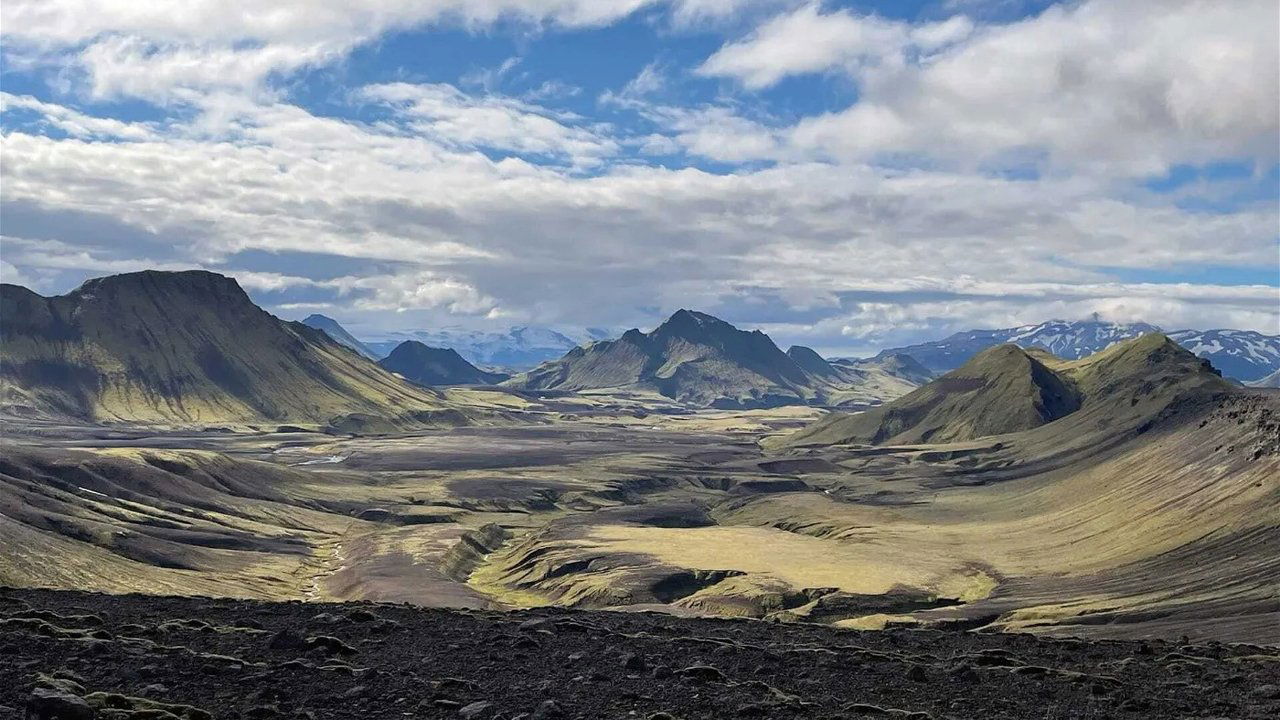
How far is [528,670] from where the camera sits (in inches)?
1499

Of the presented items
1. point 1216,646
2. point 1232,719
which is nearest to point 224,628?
point 1232,719

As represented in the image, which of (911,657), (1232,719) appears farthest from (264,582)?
(1232,719)

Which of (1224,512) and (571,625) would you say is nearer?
(571,625)

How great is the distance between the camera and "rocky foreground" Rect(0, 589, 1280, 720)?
31719 millimetres

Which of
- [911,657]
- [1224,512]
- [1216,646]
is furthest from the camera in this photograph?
[1224,512]

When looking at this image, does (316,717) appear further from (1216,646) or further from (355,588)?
(355,588)

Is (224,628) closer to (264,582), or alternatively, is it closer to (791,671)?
(791,671)

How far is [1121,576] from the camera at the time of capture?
166375 millimetres

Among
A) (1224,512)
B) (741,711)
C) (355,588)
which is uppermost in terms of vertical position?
(741,711)

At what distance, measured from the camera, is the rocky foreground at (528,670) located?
104 feet

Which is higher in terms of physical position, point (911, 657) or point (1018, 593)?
point (911, 657)

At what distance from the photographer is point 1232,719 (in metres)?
34.0

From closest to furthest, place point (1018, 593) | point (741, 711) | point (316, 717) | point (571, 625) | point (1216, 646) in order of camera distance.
Result: point (316, 717) → point (741, 711) → point (571, 625) → point (1216, 646) → point (1018, 593)

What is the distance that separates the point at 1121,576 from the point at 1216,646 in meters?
123
